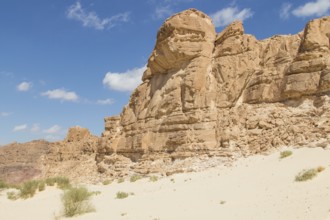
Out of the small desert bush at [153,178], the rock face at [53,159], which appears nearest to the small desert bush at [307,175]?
the small desert bush at [153,178]

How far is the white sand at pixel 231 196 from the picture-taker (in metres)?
9.43

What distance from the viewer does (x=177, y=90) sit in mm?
21359

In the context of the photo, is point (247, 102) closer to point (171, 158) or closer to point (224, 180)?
point (171, 158)

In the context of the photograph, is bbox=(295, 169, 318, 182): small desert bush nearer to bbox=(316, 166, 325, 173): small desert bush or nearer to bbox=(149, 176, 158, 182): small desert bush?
bbox=(316, 166, 325, 173): small desert bush

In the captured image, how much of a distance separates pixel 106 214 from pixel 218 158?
741cm

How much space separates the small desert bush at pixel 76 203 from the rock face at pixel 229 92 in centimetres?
687

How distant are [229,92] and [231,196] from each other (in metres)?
9.15

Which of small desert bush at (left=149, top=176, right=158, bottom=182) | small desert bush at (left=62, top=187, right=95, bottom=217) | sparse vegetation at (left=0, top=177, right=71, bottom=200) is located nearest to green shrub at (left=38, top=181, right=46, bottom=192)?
sparse vegetation at (left=0, top=177, right=71, bottom=200)

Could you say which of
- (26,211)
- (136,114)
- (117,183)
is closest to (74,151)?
(136,114)

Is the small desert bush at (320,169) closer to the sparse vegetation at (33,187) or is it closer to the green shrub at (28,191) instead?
→ the sparse vegetation at (33,187)

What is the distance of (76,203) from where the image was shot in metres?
13.3

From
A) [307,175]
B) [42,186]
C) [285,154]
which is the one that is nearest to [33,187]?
[42,186]

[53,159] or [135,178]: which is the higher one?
[53,159]

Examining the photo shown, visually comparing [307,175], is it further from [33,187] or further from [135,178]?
[33,187]
